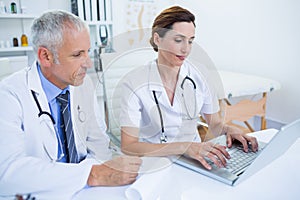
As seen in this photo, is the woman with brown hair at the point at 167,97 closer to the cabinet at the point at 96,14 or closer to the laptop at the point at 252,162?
the laptop at the point at 252,162

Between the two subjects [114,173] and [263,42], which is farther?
[263,42]

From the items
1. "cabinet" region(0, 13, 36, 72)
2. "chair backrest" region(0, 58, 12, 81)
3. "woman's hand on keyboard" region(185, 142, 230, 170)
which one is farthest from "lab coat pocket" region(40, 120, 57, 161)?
"cabinet" region(0, 13, 36, 72)

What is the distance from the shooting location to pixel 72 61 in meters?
0.84

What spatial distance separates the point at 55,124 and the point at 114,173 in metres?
0.27

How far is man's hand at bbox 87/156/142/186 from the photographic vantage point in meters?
0.69

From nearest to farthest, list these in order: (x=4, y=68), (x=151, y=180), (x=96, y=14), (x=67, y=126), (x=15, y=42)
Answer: (x=151, y=180)
(x=67, y=126)
(x=4, y=68)
(x=15, y=42)
(x=96, y=14)

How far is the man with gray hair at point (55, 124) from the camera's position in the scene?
2.23 feet

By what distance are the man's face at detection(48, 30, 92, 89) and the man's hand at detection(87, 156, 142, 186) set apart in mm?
310

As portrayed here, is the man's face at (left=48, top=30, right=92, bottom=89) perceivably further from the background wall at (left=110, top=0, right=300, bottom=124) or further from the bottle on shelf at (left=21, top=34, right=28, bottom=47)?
the background wall at (left=110, top=0, right=300, bottom=124)

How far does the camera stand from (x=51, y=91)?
2.89 ft

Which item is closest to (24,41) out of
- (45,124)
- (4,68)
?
(4,68)

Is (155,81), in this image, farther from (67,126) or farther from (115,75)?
(67,126)

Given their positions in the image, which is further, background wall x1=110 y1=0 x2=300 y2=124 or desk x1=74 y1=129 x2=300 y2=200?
background wall x1=110 y1=0 x2=300 y2=124

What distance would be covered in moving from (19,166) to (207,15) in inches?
108
